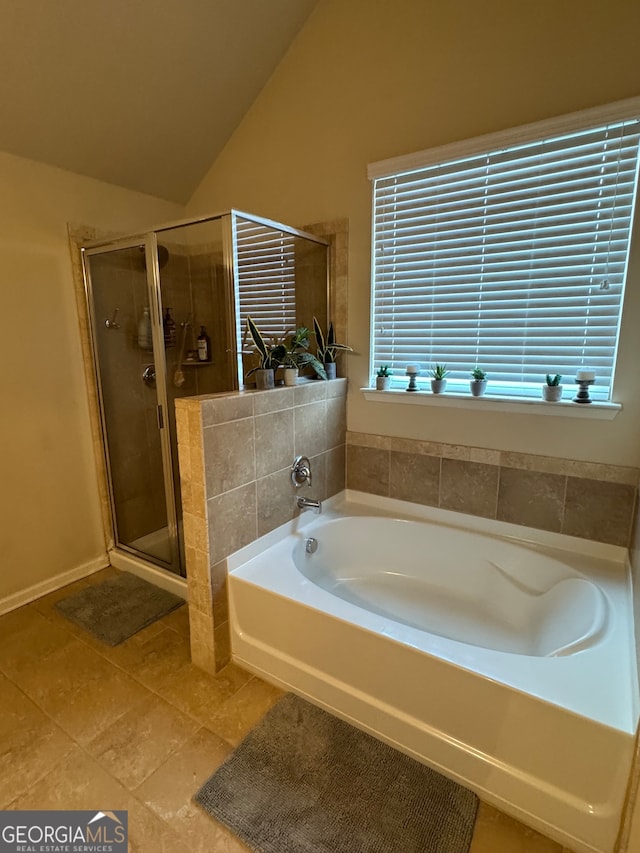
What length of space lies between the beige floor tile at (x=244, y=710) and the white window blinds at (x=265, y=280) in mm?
1444

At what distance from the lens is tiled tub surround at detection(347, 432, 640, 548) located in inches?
70.9

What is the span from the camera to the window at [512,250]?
5.47 ft

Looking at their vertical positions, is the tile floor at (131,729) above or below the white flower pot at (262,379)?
below

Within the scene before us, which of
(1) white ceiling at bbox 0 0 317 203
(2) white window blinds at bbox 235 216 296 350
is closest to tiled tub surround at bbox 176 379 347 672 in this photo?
(2) white window blinds at bbox 235 216 296 350

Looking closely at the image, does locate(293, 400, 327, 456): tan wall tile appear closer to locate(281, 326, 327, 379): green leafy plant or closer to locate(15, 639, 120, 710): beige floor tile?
locate(281, 326, 327, 379): green leafy plant

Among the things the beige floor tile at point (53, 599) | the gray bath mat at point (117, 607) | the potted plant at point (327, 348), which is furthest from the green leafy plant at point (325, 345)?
the beige floor tile at point (53, 599)

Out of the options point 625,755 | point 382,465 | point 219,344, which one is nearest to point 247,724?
point 625,755

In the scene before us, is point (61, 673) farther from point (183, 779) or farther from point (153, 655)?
point (183, 779)

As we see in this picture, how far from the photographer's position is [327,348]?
232 cm

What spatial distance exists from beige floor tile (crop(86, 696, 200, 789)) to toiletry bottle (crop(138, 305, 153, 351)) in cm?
174

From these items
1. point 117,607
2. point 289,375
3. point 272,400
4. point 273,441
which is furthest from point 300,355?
point 117,607

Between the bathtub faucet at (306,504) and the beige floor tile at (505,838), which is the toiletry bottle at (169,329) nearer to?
the bathtub faucet at (306,504)

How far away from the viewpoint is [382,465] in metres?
2.38

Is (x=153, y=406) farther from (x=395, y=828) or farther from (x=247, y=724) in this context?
(x=395, y=828)
